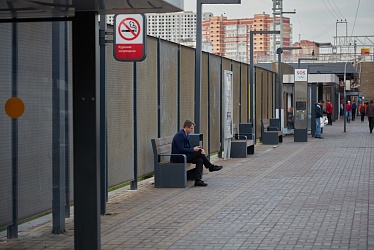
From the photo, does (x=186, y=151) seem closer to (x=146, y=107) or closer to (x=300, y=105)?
(x=146, y=107)

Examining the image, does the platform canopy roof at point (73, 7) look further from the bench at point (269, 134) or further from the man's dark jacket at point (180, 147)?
the bench at point (269, 134)

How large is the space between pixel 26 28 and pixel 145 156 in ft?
21.6

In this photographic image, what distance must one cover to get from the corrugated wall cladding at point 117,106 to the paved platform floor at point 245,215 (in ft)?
1.94

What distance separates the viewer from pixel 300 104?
35250 millimetres

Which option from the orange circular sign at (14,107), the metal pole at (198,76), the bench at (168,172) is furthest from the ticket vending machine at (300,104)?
the orange circular sign at (14,107)

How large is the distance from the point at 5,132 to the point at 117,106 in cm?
488

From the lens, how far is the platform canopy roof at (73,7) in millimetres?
7578

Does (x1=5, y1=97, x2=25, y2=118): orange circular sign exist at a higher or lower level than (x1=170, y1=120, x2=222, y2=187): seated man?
higher

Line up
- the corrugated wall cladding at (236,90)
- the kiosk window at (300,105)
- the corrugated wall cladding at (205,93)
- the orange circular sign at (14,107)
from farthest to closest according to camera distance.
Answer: the kiosk window at (300,105) → the corrugated wall cladding at (236,90) → the corrugated wall cladding at (205,93) → the orange circular sign at (14,107)

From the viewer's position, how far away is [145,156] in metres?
16.1

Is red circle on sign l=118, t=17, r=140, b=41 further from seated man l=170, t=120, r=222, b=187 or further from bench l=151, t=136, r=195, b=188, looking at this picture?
seated man l=170, t=120, r=222, b=187

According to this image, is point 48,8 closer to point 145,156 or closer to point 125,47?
point 125,47

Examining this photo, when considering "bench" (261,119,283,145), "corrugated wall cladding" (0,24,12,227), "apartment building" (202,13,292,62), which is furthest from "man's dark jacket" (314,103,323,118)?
"apartment building" (202,13,292,62)

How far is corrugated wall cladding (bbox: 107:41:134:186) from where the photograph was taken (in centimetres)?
1375
